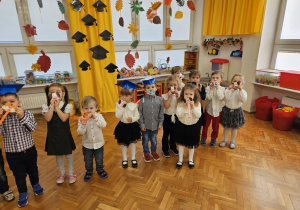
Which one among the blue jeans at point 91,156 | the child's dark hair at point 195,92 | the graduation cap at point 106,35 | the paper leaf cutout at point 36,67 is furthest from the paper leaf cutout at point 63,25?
the child's dark hair at point 195,92

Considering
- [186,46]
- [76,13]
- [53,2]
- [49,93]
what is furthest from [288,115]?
[53,2]

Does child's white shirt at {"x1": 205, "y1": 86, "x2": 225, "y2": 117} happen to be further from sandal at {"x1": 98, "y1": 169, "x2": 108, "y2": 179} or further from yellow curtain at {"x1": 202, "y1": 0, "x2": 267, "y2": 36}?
yellow curtain at {"x1": 202, "y1": 0, "x2": 267, "y2": 36}

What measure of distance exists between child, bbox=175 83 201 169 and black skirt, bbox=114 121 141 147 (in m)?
0.48

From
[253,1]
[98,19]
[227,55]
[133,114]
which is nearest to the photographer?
[133,114]

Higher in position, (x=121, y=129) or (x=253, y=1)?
(x=253, y=1)

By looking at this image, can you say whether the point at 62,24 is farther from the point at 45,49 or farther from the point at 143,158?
the point at 143,158

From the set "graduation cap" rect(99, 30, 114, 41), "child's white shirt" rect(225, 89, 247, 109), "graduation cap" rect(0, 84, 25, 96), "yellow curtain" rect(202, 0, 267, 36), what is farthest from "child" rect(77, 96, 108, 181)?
"yellow curtain" rect(202, 0, 267, 36)

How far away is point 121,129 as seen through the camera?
7.45 feet

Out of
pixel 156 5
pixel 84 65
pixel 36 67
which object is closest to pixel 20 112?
pixel 84 65

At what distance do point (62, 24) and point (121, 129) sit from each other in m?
3.09

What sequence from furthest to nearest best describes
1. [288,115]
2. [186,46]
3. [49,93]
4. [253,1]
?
[186,46] < [253,1] < [288,115] < [49,93]

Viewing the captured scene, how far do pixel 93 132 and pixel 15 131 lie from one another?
685mm

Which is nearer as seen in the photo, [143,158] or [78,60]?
[143,158]

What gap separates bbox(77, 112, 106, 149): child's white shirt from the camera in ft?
6.59
